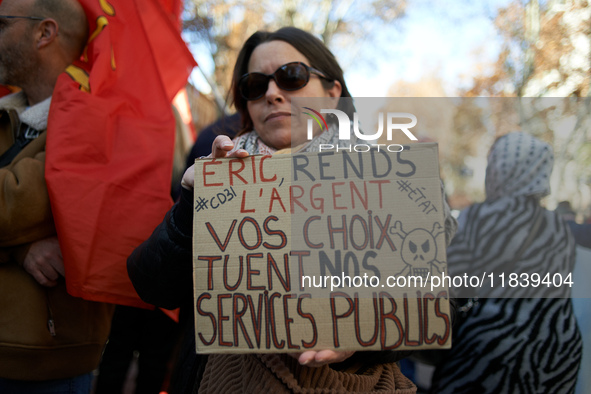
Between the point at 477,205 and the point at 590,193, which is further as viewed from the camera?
the point at 590,193

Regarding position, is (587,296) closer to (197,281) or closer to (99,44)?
(197,281)

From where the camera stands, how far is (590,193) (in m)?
4.85

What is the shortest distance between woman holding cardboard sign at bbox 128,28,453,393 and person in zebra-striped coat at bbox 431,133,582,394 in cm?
82

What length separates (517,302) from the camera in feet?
6.46

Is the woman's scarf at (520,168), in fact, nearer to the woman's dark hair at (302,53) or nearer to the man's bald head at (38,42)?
the woman's dark hair at (302,53)

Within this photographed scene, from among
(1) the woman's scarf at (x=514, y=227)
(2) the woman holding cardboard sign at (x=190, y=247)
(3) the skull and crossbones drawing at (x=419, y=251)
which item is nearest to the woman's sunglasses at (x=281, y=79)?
(2) the woman holding cardboard sign at (x=190, y=247)

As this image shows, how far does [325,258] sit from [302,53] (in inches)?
36.6

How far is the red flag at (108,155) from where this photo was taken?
1454 mm

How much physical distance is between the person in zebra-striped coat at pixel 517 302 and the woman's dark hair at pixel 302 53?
3.59 feet

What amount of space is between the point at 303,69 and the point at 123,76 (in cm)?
81

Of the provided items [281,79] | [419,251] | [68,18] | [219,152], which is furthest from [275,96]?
[68,18]

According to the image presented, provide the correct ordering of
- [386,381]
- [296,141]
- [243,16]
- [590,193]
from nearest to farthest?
[386,381], [296,141], [590,193], [243,16]

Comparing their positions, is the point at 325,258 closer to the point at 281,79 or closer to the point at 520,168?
the point at 281,79

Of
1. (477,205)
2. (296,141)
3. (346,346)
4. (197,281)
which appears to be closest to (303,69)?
(296,141)
